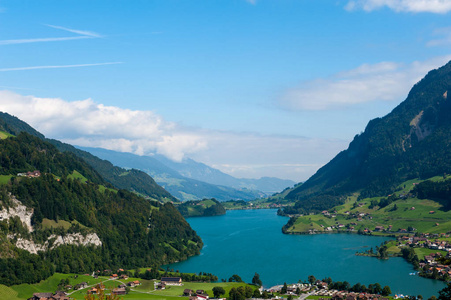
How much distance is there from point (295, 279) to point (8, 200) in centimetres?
9848

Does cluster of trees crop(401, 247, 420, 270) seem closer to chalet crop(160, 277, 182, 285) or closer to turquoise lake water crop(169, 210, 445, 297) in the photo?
turquoise lake water crop(169, 210, 445, 297)

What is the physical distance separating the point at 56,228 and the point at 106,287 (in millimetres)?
35739

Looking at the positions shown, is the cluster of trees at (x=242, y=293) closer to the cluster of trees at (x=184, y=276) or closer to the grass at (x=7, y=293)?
the cluster of trees at (x=184, y=276)

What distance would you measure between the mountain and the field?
8.82 ft

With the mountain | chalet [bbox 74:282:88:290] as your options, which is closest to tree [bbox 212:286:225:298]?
chalet [bbox 74:282:88:290]

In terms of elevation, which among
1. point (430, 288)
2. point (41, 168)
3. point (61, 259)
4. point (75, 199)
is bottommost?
point (430, 288)

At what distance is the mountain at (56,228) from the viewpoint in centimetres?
13188

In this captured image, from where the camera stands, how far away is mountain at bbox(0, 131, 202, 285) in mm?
131875

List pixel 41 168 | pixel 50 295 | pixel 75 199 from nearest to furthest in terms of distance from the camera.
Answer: pixel 50 295, pixel 75 199, pixel 41 168

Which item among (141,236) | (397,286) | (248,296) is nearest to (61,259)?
(141,236)

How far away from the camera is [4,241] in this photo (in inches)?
5079

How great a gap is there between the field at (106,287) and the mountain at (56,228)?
269 centimetres

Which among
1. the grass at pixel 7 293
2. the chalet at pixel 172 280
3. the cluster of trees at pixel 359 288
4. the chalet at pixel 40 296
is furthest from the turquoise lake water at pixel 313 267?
the grass at pixel 7 293

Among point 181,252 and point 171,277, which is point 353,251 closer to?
point 181,252
